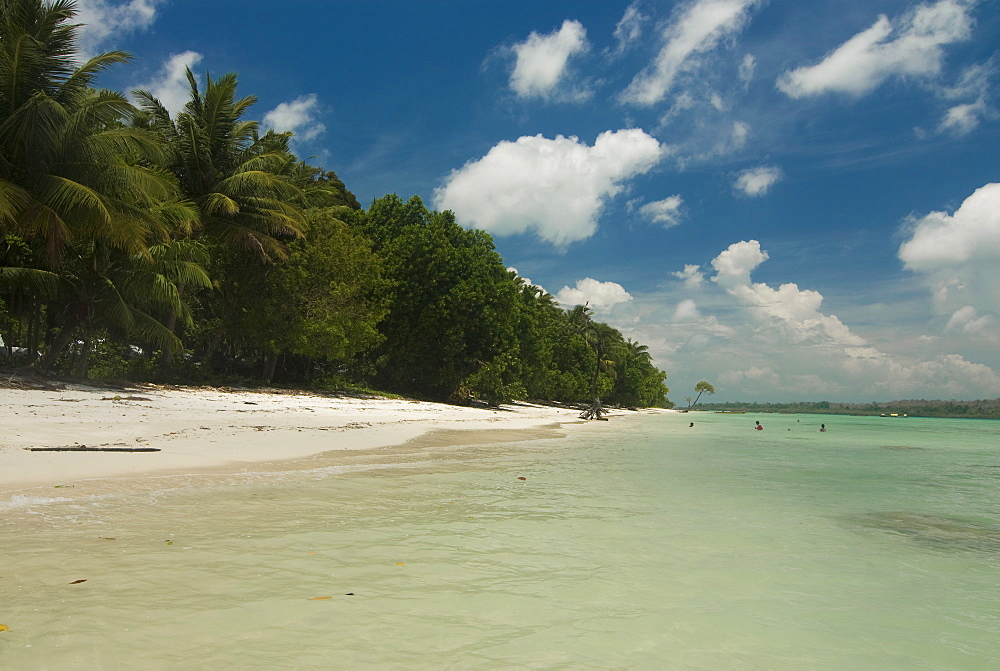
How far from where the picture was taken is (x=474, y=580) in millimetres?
4754

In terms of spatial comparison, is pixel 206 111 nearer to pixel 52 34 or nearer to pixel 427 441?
pixel 52 34

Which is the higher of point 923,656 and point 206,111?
point 206,111

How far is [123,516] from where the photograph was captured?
20.5 ft

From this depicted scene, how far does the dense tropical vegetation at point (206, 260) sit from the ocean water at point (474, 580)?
42.3 feet

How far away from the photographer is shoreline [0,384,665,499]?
8828 mm

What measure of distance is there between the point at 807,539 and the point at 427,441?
37.8ft

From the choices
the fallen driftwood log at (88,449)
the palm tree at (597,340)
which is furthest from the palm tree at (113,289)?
the palm tree at (597,340)

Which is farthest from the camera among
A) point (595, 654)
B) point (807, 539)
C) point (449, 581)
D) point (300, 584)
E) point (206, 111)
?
point (206, 111)

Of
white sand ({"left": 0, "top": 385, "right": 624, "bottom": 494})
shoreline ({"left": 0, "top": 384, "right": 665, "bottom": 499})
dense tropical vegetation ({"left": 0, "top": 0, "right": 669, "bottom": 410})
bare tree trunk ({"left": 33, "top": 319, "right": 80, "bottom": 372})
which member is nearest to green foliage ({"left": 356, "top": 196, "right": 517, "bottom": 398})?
dense tropical vegetation ({"left": 0, "top": 0, "right": 669, "bottom": 410})

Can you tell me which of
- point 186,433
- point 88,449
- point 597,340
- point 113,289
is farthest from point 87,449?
point 597,340

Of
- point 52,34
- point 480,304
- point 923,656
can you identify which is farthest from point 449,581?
point 480,304

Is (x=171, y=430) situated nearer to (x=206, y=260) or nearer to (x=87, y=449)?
(x=87, y=449)

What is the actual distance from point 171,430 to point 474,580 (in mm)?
11038

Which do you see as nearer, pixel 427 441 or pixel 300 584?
pixel 300 584
